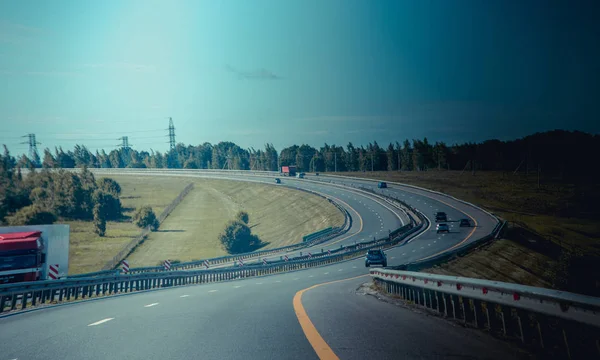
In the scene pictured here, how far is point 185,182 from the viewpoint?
136 meters

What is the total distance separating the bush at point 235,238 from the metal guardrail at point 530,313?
233 feet

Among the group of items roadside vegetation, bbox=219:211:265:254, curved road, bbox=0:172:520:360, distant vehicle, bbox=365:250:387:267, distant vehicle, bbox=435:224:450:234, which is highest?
curved road, bbox=0:172:520:360

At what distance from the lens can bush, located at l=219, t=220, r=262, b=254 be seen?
268 ft

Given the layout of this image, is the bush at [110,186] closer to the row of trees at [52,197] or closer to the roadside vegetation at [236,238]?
the row of trees at [52,197]

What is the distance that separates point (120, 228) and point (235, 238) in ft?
77.3

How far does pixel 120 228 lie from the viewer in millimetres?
92062

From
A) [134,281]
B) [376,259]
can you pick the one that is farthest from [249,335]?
[376,259]

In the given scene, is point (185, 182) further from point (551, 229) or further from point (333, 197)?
point (551, 229)

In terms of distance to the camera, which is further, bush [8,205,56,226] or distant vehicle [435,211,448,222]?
distant vehicle [435,211,448,222]

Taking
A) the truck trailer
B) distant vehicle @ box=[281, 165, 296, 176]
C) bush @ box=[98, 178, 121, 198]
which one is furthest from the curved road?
distant vehicle @ box=[281, 165, 296, 176]

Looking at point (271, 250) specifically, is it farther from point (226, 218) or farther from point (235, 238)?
point (226, 218)

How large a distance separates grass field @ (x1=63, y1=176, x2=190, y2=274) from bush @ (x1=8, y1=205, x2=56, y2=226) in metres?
5.26

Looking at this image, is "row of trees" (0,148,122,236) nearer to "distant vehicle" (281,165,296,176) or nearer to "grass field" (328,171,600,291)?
"distant vehicle" (281,165,296,176)

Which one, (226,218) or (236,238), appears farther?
(226,218)
